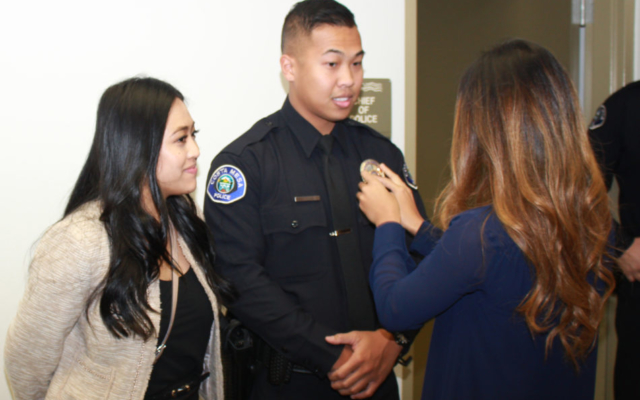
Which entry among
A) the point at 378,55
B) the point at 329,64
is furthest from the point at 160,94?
the point at 378,55

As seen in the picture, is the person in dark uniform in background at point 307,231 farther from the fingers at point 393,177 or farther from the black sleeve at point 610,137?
the black sleeve at point 610,137

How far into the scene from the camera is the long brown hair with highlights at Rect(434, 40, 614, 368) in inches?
37.2

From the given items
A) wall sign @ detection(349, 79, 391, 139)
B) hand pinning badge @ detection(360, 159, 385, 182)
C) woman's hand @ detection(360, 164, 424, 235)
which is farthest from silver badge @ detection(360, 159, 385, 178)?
wall sign @ detection(349, 79, 391, 139)

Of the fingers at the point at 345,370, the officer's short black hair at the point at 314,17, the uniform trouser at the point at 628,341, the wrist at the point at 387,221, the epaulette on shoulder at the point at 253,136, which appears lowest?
the uniform trouser at the point at 628,341

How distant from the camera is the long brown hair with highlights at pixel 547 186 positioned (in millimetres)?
945

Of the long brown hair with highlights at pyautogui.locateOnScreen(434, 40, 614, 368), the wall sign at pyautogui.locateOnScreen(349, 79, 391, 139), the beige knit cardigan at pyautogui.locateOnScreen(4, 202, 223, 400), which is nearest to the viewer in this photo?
the long brown hair with highlights at pyautogui.locateOnScreen(434, 40, 614, 368)

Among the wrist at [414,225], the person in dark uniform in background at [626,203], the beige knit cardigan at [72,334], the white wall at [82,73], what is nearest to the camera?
the beige knit cardigan at [72,334]

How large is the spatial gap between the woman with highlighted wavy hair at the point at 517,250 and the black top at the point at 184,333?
0.53 metres

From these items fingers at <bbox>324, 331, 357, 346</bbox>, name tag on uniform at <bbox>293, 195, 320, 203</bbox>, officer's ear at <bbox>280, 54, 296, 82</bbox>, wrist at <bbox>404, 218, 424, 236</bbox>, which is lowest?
fingers at <bbox>324, 331, 357, 346</bbox>

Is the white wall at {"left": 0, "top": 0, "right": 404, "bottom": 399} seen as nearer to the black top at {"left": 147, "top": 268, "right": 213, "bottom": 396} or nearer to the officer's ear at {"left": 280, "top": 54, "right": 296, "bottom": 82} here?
the officer's ear at {"left": 280, "top": 54, "right": 296, "bottom": 82}

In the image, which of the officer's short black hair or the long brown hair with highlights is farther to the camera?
the officer's short black hair

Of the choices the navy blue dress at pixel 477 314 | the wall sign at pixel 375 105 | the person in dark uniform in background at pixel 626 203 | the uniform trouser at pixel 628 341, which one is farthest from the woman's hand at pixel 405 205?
the uniform trouser at pixel 628 341

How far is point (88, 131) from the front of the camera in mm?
1679

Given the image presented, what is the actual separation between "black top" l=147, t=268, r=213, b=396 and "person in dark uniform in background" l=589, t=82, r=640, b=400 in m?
1.51
